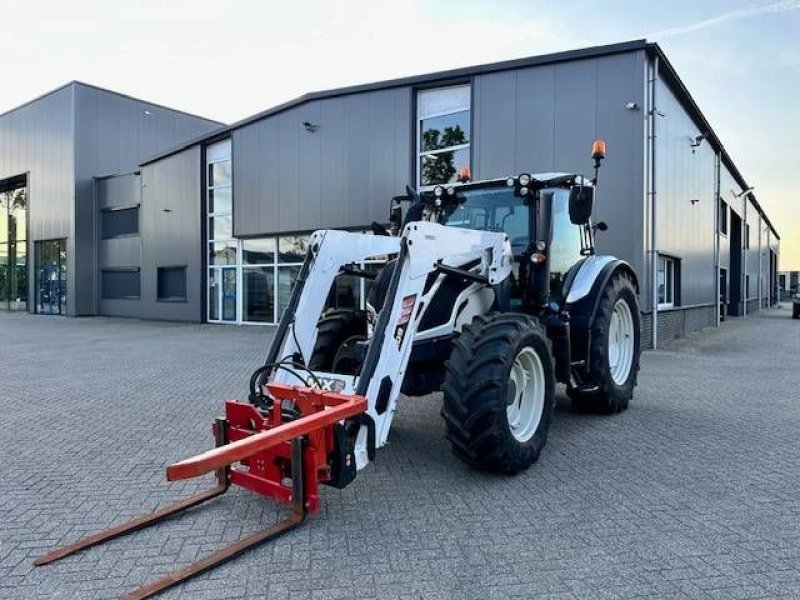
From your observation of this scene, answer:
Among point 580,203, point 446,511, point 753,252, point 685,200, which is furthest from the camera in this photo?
point 753,252

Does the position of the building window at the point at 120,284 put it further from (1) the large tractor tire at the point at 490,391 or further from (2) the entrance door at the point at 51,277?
(1) the large tractor tire at the point at 490,391

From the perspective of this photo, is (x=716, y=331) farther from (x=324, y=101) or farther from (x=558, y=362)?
(x=558, y=362)

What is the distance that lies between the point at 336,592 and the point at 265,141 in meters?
16.5

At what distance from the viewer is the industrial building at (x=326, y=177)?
12.2 metres

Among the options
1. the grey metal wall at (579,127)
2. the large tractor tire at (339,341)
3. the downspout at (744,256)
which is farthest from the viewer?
the downspout at (744,256)

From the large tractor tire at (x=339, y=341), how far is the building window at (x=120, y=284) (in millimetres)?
20412

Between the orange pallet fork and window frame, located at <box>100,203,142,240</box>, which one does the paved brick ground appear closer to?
the orange pallet fork

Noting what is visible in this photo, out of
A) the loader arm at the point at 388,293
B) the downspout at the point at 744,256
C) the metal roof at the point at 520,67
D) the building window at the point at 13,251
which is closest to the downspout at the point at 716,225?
the metal roof at the point at 520,67

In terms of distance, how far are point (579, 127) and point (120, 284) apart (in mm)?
19548

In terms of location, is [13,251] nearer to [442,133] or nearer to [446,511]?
[442,133]

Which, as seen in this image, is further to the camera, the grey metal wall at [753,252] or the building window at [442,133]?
the grey metal wall at [753,252]

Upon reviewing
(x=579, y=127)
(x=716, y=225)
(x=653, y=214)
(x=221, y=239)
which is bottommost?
(x=653, y=214)

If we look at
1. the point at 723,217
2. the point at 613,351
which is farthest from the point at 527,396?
the point at 723,217

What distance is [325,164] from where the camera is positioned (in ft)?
53.6
